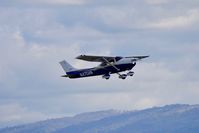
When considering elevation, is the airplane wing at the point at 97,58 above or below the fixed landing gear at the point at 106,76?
above

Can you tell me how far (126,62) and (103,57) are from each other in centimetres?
472

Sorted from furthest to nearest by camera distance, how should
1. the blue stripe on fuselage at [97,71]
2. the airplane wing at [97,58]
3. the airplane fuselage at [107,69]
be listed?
the airplane wing at [97,58] → the blue stripe on fuselage at [97,71] → the airplane fuselage at [107,69]

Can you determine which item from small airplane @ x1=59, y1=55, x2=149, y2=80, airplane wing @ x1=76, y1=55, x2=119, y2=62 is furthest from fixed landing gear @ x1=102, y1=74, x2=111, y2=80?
airplane wing @ x1=76, y1=55, x2=119, y2=62

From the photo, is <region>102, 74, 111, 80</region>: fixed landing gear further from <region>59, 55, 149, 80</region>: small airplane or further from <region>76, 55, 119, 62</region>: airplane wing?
<region>76, 55, 119, 62</region>: airplane wing

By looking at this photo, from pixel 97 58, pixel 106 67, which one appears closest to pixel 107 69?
pixel 106 67

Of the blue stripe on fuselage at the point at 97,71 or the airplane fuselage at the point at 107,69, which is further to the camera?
the blue stripe on fuselage at the point at 97,71

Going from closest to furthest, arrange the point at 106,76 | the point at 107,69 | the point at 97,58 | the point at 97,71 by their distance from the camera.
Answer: the point at 106,76 → the point at 107,69 → the point at 97,71 → the point at 97,58

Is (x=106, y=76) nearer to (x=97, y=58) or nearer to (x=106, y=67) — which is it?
(x=106, y=67)

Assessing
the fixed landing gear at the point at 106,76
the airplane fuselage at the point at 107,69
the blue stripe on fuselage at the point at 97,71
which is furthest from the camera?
the blue stripe on fuselage at the point at 97,71

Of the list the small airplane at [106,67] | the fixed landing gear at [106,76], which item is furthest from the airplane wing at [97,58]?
the fixed landing gear at [106,76]

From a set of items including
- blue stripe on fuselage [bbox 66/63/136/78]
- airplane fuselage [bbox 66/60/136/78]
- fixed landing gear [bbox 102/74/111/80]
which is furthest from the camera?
blue stripe on fuselage [bbox 66/63/136/78]

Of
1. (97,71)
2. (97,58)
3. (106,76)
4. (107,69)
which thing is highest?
(97,58)

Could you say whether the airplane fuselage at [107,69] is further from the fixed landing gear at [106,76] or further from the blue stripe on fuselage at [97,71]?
the fixed landing gear at [106,76]

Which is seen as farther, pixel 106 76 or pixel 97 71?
pixel 97 71
